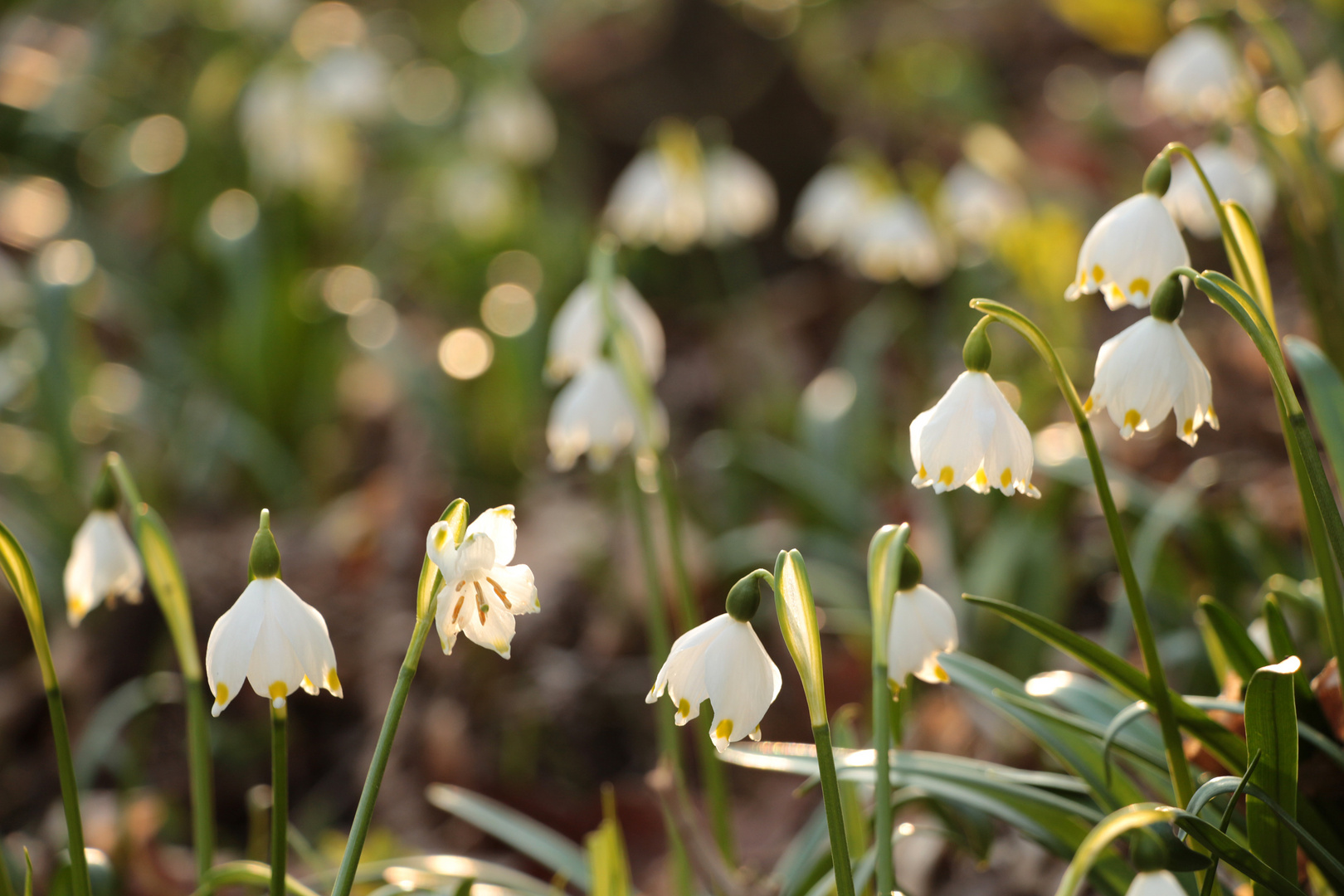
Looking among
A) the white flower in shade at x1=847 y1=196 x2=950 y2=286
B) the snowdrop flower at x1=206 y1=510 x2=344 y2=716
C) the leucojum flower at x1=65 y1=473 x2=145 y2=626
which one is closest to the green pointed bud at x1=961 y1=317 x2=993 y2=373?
the snowdrop flower at x1=206 y1=510 x2=344 y2=716

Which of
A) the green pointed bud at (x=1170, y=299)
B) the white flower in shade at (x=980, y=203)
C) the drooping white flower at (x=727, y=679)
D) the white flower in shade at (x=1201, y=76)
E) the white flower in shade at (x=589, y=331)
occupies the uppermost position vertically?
the white flower in shade at (x=1201, y=76)

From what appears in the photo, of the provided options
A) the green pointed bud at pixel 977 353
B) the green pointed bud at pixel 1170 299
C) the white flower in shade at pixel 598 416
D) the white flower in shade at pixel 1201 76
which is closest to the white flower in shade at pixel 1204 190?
the white flower in shade at pixel 1201 76

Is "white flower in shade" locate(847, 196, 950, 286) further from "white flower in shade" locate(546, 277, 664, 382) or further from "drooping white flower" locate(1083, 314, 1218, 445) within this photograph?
"drooping white flower" locate(1083, 314, 1218, 445)

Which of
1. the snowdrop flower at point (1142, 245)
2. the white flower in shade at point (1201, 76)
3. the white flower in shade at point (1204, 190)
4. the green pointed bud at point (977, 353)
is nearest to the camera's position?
the green pointed bud at point (977, 353)

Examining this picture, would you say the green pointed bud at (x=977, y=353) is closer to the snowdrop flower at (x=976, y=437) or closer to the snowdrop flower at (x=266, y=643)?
the snowdrop flower at (x=976, y=437)

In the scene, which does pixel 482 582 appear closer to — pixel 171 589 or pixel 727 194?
pixel 171 589

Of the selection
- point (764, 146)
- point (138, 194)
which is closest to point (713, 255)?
point (764, 146)

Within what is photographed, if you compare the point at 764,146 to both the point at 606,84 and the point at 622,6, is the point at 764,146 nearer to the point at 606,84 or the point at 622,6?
the point at 606,84
